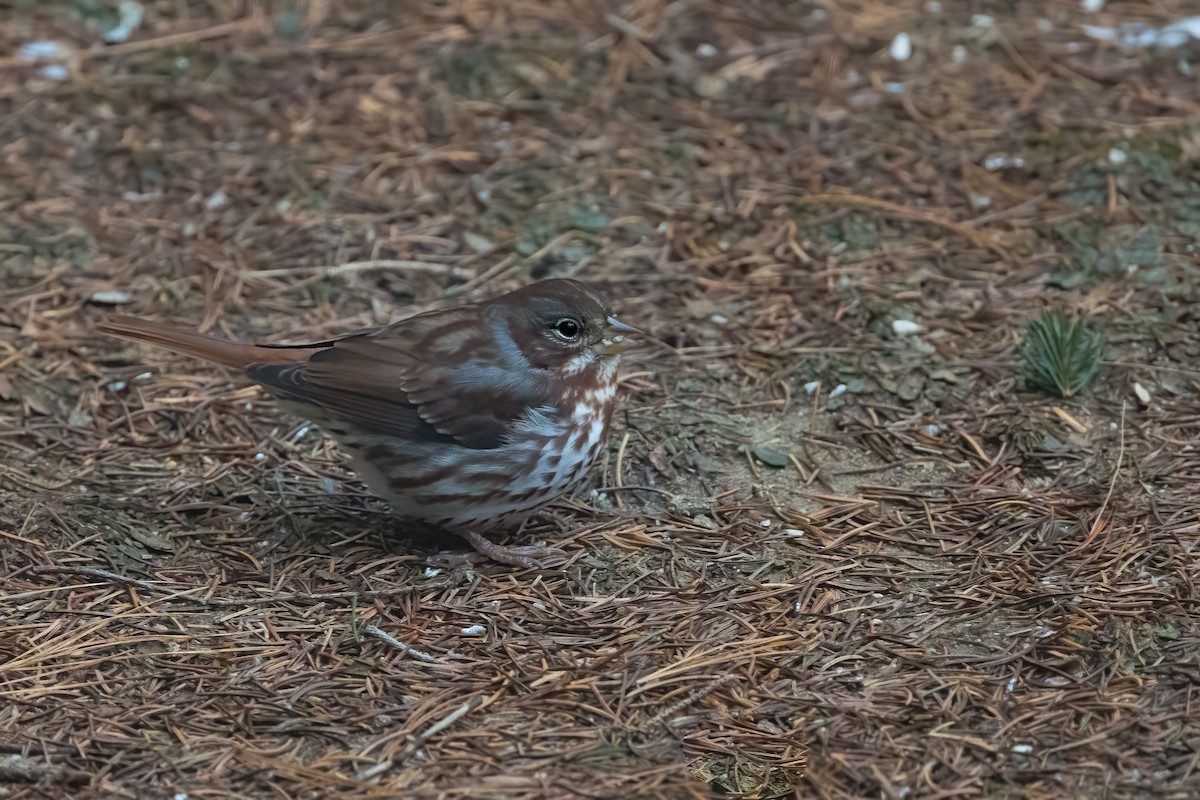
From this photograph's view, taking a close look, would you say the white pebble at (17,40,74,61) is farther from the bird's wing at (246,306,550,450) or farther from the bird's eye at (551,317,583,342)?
the bird's eye at (551,317,583,342)

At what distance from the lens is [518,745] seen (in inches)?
146

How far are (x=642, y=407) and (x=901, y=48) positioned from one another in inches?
128

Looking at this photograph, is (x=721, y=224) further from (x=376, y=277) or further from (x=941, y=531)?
(x=941, y=531)

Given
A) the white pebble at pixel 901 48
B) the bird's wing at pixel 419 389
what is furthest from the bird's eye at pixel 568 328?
the white pebble at pixel 901 48

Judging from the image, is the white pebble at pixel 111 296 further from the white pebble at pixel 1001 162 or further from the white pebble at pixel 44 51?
the white pebble at pixel 1001 162

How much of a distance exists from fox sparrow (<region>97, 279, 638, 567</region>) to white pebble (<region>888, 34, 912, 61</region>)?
3471mm

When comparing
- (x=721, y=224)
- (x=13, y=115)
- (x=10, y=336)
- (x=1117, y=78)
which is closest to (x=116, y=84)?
(x=13, y=115)

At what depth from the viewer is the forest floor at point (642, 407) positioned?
3.78 metres

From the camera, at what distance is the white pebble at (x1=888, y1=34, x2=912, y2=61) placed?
743cm

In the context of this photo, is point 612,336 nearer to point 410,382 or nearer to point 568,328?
point 568,328

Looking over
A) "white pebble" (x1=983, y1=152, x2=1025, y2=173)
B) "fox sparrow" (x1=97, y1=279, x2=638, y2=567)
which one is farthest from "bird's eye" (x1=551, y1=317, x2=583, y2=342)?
"white pebble" (x1=983, y1=152, x2=1025, y2=173)

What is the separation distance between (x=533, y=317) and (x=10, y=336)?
2418mm

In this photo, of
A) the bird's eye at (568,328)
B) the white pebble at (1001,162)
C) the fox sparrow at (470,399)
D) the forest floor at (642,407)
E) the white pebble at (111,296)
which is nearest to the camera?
the forest floor at (642,407)

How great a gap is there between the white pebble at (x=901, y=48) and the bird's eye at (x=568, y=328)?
3.58 m
